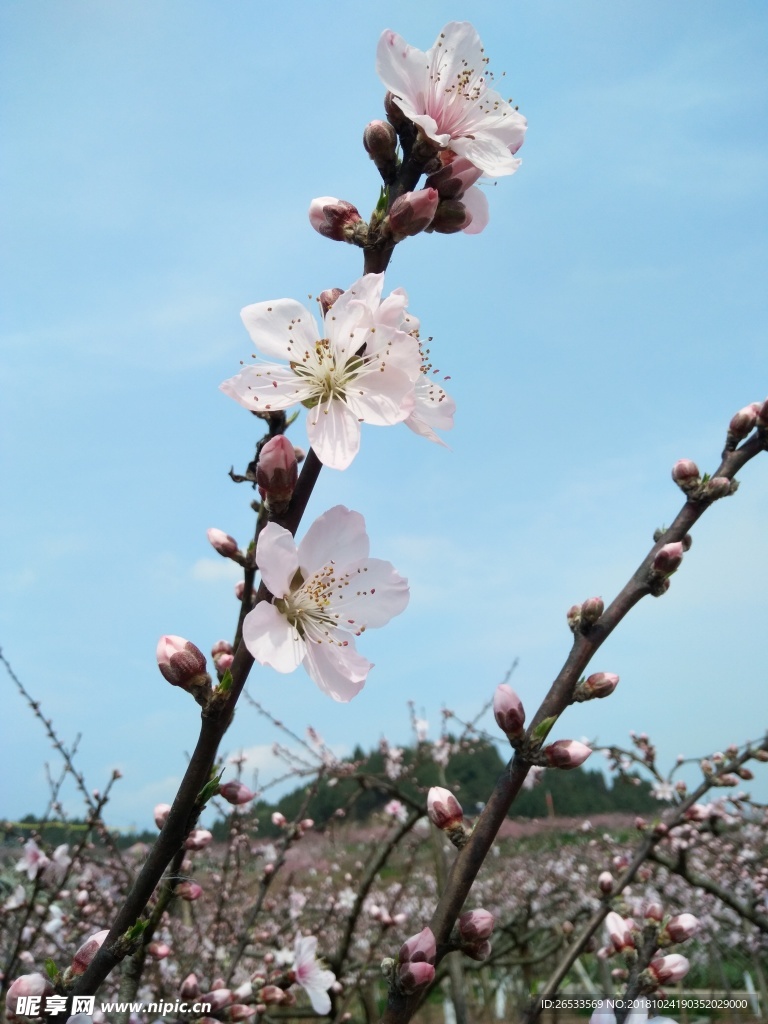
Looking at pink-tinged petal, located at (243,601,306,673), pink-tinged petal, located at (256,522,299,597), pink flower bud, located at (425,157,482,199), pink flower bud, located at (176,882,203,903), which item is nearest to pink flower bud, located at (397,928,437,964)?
pink-tinged petal, located at (243,601,306,673)

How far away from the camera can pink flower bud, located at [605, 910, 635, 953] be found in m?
2.15

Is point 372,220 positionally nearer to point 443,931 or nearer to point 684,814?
point 443,931

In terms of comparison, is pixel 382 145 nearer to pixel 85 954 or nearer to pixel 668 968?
pixel 85 954

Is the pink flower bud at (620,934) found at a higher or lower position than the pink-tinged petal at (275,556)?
lower

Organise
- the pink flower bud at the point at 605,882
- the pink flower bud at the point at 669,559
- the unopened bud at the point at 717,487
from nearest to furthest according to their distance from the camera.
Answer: the pink flower bud at the point at 669,559
the unopened bud at the point at 717,487
the pink flower bud at the point at 605,882

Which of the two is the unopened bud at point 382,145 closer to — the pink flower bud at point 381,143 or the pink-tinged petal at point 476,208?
the pink flower bud at point 381,143

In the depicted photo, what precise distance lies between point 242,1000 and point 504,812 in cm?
194

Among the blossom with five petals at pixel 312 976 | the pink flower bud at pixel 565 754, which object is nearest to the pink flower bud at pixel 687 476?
the pink flower bud at pixel 565 754

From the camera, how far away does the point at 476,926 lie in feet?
4.01

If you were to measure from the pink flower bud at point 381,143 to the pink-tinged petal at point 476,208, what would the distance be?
217 mm

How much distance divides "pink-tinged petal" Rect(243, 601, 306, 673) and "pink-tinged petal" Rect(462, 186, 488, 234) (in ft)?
3.03

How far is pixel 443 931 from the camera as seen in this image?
1219 mm

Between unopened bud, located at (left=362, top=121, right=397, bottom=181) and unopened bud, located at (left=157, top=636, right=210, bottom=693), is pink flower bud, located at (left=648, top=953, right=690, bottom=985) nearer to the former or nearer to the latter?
unopened bud, located at (left=157, top=636, right=210, bottom=693)

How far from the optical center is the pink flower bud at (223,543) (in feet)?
5.41
